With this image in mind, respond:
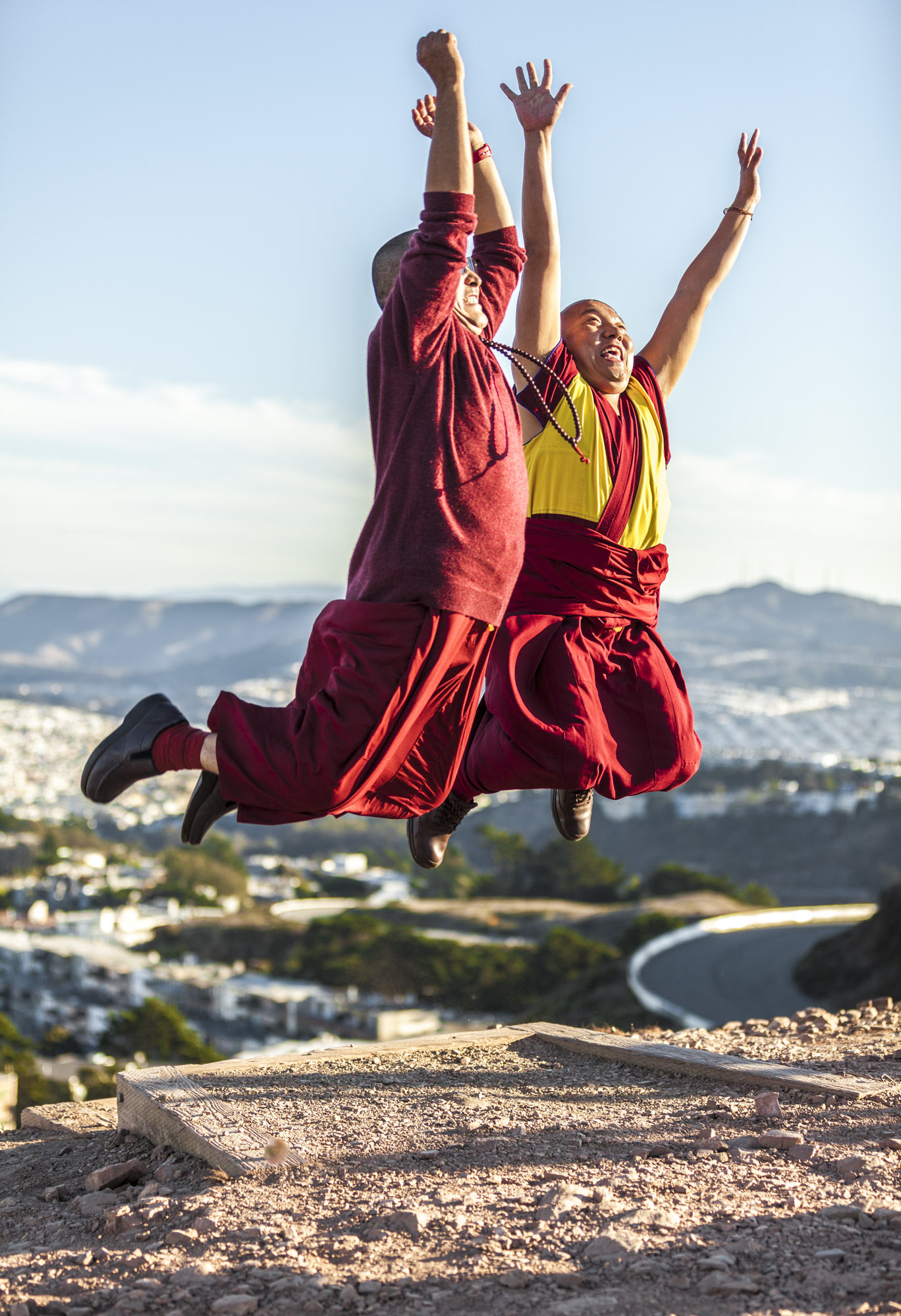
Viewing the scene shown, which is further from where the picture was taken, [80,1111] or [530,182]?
[80,1111]

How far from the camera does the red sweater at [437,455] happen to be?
140 inches

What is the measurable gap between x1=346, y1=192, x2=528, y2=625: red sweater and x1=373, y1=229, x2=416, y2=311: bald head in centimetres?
24

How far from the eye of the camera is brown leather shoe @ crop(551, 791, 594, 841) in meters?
4.64

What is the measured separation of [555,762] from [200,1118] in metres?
1.58

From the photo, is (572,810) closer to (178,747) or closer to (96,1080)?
(178,747)

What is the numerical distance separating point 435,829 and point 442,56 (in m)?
2.51

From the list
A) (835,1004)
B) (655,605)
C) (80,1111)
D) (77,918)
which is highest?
(655,605)

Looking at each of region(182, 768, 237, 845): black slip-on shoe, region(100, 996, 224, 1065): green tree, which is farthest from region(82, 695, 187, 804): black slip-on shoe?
region(100, 996, 224, 1065): green tree

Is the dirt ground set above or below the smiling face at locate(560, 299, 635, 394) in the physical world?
below

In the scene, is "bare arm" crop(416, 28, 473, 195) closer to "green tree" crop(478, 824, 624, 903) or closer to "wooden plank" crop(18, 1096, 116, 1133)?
"wooden plank" crop(18, 1096, 116, 1133)

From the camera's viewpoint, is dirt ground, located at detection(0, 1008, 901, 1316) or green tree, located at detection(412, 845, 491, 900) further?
green tree, located at detection(412, 845, 491, 900)

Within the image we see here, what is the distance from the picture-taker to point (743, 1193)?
3234mm

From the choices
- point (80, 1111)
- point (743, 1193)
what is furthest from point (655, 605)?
point (80, 1111)

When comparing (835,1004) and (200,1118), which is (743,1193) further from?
Result: (835,1004)
